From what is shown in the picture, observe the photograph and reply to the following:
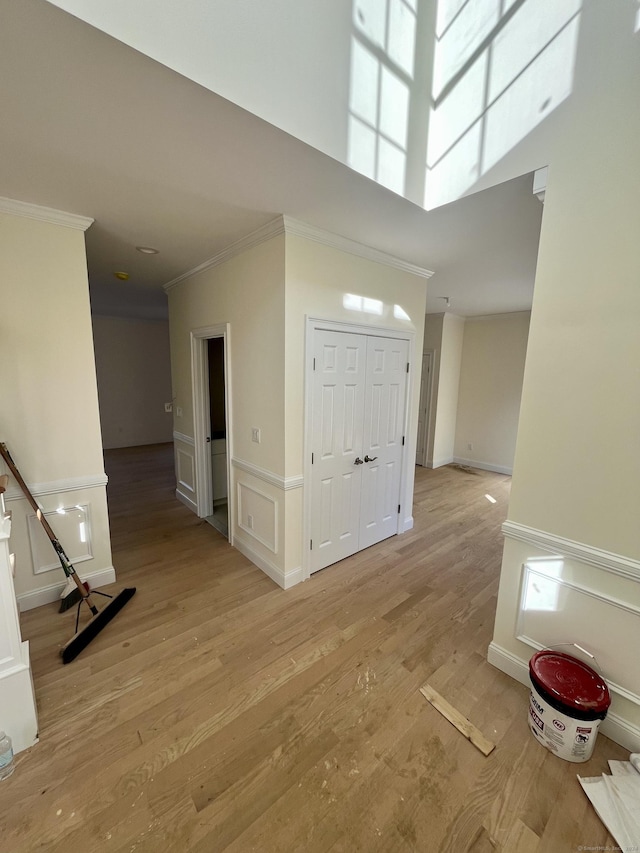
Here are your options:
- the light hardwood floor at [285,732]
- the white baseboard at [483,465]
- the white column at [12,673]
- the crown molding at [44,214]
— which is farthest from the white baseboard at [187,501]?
the white baseboard at [483,465]

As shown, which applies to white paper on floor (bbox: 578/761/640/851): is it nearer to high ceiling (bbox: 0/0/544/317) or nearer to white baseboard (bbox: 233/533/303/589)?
white baseboard (bbox: 233/533/303/589)

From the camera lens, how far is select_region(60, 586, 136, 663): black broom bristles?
1.95 m

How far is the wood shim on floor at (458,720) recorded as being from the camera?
5.03ft

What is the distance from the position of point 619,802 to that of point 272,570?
2.13m

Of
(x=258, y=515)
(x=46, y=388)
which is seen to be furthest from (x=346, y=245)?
(x=46, y=388)

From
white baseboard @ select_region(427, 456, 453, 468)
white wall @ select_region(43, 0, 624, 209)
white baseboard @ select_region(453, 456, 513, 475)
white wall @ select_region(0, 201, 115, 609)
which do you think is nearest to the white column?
white wall @ select_region(0, 201, 115, 609)

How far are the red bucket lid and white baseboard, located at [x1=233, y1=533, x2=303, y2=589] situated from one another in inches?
63.1

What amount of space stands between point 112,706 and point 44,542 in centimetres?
132

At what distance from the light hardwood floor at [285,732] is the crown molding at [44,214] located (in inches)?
104

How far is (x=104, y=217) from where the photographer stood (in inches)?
89.7

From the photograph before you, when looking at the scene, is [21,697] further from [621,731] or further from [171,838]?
[621,731]

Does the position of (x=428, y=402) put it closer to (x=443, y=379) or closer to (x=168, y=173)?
(x=443, y=379)

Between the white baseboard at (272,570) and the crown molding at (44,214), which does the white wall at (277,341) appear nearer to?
the white baseboard at (272,570)

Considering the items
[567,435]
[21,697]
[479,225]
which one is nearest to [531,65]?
[479,225]
